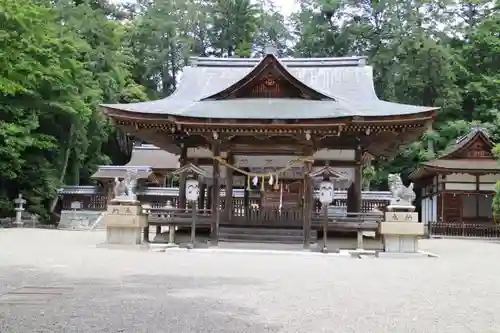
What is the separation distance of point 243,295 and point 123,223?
866 cm

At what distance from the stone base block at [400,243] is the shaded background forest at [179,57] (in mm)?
9905

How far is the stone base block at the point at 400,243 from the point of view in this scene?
15.0 m

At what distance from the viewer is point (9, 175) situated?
1032 inches

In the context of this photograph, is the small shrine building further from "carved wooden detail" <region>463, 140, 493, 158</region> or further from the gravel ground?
the gravel ground

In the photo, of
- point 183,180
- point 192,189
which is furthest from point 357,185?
point 183,180

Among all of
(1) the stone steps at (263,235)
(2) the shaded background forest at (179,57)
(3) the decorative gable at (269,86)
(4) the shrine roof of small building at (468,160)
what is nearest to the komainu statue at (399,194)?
(1) the stone steps at (263,235)

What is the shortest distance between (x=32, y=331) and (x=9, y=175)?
23.1m

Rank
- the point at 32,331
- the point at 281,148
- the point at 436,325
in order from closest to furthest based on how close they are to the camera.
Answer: the point at 32,331
the point at 436,325
the point at 281,148

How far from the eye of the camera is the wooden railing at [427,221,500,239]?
2648 cm

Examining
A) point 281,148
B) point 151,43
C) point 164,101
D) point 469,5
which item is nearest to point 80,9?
point 151,43

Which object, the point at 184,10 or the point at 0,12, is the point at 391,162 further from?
the point at 0,12

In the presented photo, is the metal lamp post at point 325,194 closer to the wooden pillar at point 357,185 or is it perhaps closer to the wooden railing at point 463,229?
the wooden pillar at point 357,185

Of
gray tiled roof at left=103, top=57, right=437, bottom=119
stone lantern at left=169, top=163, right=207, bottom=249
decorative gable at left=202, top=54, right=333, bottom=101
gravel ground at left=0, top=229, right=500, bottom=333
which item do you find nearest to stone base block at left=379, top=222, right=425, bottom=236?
gravel ground at left=0, top=229, right=500, bottom=333

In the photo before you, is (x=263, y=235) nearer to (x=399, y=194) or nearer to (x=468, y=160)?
(x=399, y=194)
